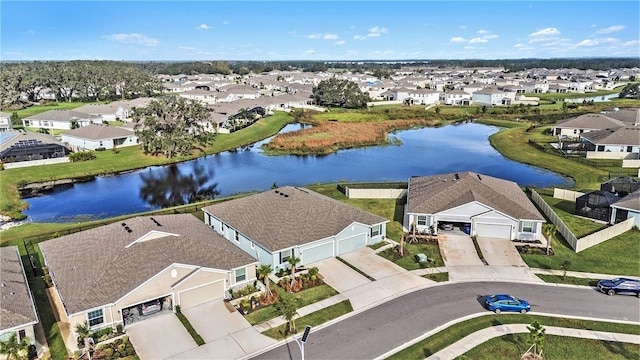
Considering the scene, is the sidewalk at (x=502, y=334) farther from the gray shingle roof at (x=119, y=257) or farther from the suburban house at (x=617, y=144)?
the suburban house at (x=617, y=144)

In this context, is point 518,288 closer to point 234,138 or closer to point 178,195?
point 178,195

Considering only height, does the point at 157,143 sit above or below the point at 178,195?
above

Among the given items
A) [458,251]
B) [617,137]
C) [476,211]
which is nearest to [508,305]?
[458,251]

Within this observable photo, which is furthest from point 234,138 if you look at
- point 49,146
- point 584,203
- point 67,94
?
point 67,94

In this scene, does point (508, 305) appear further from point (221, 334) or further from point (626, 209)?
point (626, 209)

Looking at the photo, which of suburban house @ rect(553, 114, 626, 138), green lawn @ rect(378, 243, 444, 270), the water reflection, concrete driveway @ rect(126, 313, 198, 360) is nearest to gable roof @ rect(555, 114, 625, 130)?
suburban house @ rect(553, 114, 626, 138)

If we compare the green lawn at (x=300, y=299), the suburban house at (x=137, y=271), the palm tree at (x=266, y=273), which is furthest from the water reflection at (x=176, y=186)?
the green lawn at (x=300, y=299)
